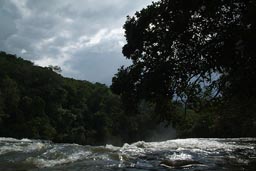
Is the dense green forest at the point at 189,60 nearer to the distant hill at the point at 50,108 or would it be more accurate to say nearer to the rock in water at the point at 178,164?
the rock in water at the point at 178,164

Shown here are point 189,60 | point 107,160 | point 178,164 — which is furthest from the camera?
point 107,160

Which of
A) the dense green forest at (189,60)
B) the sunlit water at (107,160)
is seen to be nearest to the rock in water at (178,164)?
the sunlit water at (107,160)

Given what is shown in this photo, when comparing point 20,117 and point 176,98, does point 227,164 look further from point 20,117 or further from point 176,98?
point 20,117

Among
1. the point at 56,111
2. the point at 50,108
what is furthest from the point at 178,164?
the point at 50,108

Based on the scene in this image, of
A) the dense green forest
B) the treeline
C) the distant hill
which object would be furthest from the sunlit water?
the distant hill

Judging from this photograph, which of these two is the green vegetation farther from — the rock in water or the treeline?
the treeline

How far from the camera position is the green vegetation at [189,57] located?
10152 millimetres

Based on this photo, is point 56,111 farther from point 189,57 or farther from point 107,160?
point 189,57

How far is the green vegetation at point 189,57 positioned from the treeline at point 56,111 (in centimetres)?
3203

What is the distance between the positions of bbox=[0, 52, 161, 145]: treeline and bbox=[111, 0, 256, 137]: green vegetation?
3203cm

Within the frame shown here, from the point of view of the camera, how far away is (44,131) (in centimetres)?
5450

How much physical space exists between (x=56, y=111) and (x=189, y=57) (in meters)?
50.1

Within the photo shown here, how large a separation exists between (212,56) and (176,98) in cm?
216

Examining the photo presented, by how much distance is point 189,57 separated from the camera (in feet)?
37.3
